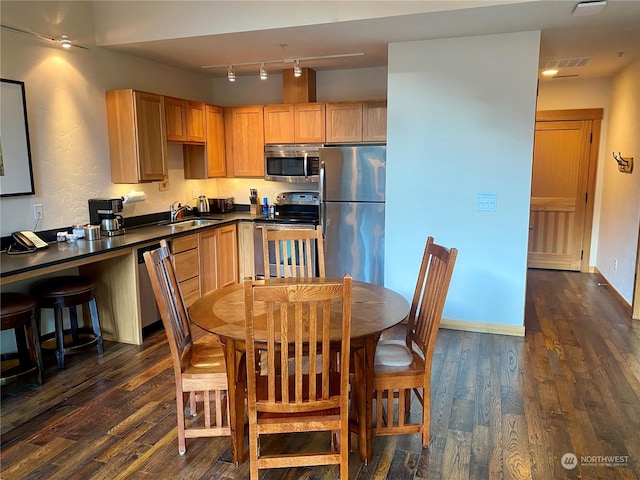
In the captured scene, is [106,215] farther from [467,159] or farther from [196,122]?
[467,159]

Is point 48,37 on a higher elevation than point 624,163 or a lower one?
higher

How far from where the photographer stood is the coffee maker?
3982mm

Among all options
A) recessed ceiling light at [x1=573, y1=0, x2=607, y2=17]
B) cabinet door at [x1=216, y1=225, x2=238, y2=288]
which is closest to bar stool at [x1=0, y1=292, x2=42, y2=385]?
cabinet door at [x1=216, y1=225, x2=238, y2=288]

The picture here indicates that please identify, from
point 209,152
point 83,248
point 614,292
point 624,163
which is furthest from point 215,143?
point 614,292

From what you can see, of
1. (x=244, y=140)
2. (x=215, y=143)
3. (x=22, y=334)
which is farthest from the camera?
(x=244, y=140)

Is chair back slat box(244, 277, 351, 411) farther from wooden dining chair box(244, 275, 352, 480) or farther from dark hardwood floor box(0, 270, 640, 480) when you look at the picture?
dark hardwood floor box(0, 270, 640, 480)

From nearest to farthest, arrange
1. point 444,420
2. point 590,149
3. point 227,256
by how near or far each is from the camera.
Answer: point 444,420 → point 227,256 → point 590,149

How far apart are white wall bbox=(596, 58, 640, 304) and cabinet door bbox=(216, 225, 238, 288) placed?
160 inches

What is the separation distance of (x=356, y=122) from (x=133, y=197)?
240cm

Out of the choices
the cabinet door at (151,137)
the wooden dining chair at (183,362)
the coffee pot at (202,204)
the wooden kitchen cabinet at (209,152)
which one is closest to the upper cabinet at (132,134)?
the cabinet door at (151,137)

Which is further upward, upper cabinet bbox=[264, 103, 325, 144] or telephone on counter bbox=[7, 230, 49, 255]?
upper cabinet bbox=[264, 103, 325, 144]

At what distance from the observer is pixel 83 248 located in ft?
11.2

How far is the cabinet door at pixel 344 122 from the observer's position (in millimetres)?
4980

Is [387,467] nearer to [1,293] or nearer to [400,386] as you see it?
[400,386]
